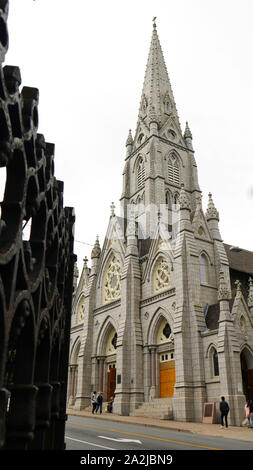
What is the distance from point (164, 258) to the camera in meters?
30.6

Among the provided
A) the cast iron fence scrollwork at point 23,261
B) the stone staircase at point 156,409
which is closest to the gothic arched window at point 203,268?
the stone staircase at point 156,409

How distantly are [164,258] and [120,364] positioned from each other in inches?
336

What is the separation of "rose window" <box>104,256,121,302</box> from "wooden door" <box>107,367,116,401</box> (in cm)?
621

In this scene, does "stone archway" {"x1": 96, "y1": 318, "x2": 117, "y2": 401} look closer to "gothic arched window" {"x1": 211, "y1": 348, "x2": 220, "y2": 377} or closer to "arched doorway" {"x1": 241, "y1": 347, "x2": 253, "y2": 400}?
"gothic arched window" {"x1": 211, "y1": 348, "x2": 220, "y2": 377}

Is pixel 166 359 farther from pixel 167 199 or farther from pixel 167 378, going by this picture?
pixel 167 199

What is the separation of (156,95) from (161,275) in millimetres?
29056

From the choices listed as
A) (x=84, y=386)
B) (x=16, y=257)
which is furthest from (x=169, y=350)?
(x=16, y=257)

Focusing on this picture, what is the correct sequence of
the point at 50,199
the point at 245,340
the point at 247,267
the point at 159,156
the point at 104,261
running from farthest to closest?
the point at 159,156
the point at 104,261
the point at 247,267
the point at 245,340
the point at 50,199

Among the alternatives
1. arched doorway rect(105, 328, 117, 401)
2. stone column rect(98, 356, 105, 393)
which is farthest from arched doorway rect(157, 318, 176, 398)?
stone column rect(98, 356, 105, 393)

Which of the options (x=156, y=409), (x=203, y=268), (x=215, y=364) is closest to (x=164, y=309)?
(x=203, y=268)

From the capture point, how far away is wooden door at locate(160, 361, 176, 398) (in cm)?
2753

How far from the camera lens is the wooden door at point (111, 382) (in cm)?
3349

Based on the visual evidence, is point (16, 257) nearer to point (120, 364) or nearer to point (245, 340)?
point (245, 340)
